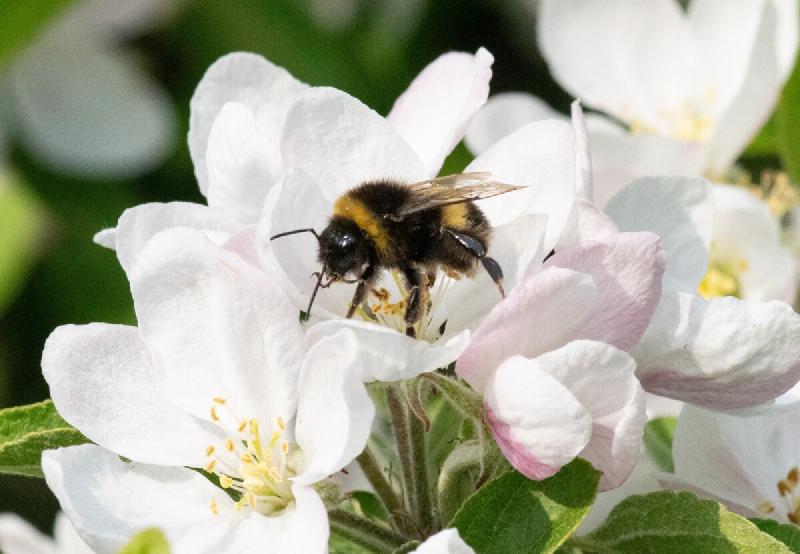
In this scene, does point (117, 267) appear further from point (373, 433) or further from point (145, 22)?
point (373, 433)

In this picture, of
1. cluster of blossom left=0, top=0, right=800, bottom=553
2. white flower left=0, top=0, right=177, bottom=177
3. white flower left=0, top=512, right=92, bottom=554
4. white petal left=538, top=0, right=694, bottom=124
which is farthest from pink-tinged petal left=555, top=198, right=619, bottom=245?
white flower left=0, top=0, right=177, bottom=177

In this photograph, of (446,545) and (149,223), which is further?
(149,223)

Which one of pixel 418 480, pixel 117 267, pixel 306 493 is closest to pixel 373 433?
pixel 418 480

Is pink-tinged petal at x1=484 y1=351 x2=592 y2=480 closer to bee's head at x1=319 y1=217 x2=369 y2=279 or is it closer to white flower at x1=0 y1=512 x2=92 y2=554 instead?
bee's head at x1=319 y1=217 x2=369 y2=279

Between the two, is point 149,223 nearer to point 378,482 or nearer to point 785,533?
point 378,482

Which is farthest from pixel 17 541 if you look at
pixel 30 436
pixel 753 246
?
pixel 753 246

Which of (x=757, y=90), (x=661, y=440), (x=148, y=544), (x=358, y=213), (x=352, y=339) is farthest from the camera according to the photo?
(x=757, y=90)
